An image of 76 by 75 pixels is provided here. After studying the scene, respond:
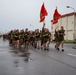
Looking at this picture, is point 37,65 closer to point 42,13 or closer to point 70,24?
point 42,13

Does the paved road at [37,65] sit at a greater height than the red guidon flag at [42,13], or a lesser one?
lesser

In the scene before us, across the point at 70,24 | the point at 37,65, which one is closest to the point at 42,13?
the point at 37,65

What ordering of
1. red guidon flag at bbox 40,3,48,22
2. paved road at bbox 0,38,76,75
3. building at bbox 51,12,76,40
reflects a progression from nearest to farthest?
paved road at bbox 0,38,76,75
red guidon flag at bbox 40,3,48,22
building at bbox 51,12,76,40

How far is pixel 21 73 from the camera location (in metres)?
10.1

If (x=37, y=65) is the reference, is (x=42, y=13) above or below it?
above

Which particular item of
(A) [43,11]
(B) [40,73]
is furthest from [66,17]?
(B) [40,73]

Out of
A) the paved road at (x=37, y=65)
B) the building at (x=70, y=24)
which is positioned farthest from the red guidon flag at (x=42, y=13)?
the building at (x=70, y=24)

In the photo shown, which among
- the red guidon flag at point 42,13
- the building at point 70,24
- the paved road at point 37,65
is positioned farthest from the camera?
the building at point 70,24

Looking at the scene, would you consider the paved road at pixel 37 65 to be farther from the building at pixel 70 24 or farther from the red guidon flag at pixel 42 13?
the building at pixel 70 24

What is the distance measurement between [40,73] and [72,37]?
246ft

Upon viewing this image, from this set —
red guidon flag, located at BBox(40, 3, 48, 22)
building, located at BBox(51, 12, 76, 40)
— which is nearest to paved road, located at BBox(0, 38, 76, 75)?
red guidon flag, located at BBox(40, 3, 48, 22)

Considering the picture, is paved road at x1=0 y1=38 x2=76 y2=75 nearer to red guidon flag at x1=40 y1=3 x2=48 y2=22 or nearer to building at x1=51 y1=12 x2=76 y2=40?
red guidon flag at x1=40 y1=3 x2=48 y2=22

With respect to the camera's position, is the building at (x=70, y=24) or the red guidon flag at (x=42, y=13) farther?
the building at (x=70, y=24)

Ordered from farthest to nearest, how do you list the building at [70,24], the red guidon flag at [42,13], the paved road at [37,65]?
the building at [70,24] < the red guidon flag at [42,13] < the paved road at [37,65]
